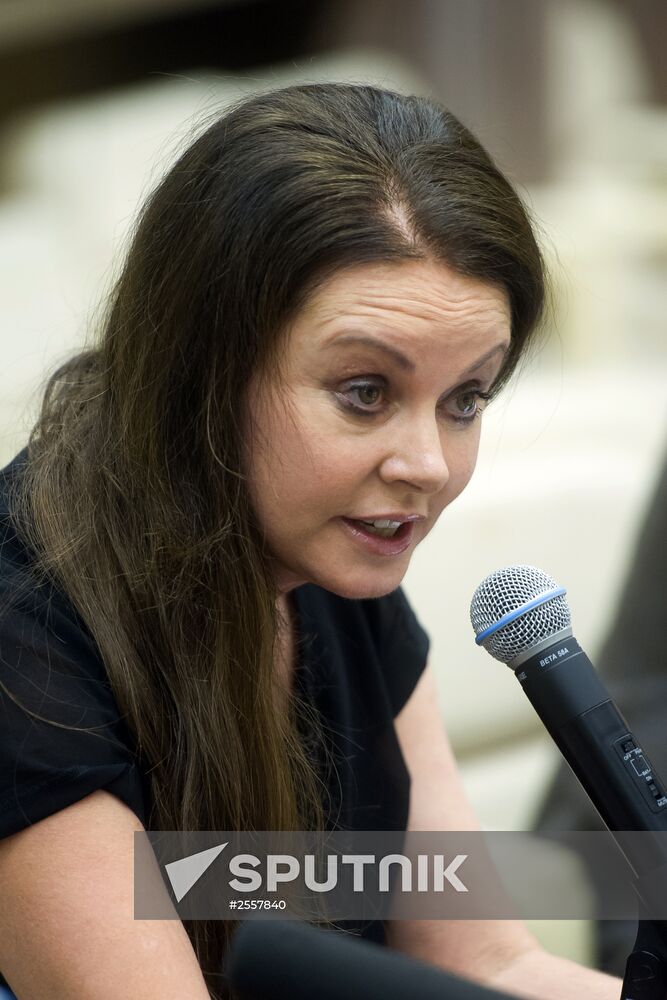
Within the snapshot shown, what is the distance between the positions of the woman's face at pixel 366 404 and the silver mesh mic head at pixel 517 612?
0.51 feet

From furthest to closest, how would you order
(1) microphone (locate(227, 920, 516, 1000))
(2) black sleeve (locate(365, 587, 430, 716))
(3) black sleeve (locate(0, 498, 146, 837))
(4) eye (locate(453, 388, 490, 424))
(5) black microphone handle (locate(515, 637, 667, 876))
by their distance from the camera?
(2) black sleeve (locate(365, 587, 430, 716))
(4) eye (locate(453, 388, 490, 424))
(3) black sleeve (locate(0, 498, 146, 837))
(5) black microphone handle (locate(515, 637, 667, 876))
(1) microphone (locate(227, 920, 516, 1000))

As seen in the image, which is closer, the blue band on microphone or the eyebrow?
the blue band on microphone

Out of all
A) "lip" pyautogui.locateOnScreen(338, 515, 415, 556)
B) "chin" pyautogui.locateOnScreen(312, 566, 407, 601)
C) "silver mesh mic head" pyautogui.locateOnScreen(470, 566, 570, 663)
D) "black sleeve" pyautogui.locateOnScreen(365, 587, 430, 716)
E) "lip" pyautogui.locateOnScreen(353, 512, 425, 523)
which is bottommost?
"black sleeve" pyautogui.locateOnScreen(365, 587, 430, 716)

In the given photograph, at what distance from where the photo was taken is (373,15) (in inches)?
139

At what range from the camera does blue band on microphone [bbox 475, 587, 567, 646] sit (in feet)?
2.38

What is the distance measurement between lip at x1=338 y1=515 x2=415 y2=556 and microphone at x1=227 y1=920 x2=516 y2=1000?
0.54 metres

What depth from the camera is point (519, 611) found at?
0.73m

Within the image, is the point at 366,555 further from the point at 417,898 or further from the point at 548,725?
the point at 417,898

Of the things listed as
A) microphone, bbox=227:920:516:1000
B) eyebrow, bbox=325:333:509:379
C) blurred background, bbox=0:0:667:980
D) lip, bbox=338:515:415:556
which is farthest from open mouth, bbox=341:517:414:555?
blurred background, bbox=0:0:667:980

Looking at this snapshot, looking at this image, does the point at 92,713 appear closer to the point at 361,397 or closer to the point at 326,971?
the point at 361,397

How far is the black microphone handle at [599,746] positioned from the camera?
64cm

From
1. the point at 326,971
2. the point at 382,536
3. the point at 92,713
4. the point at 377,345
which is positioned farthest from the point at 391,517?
the point at 326,971

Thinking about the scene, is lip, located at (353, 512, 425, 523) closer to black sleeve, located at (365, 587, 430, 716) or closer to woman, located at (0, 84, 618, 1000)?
woman, located at (0, 84, 618, 1000)

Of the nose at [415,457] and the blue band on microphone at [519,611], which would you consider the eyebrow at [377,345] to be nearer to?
the nose at [415,457]
